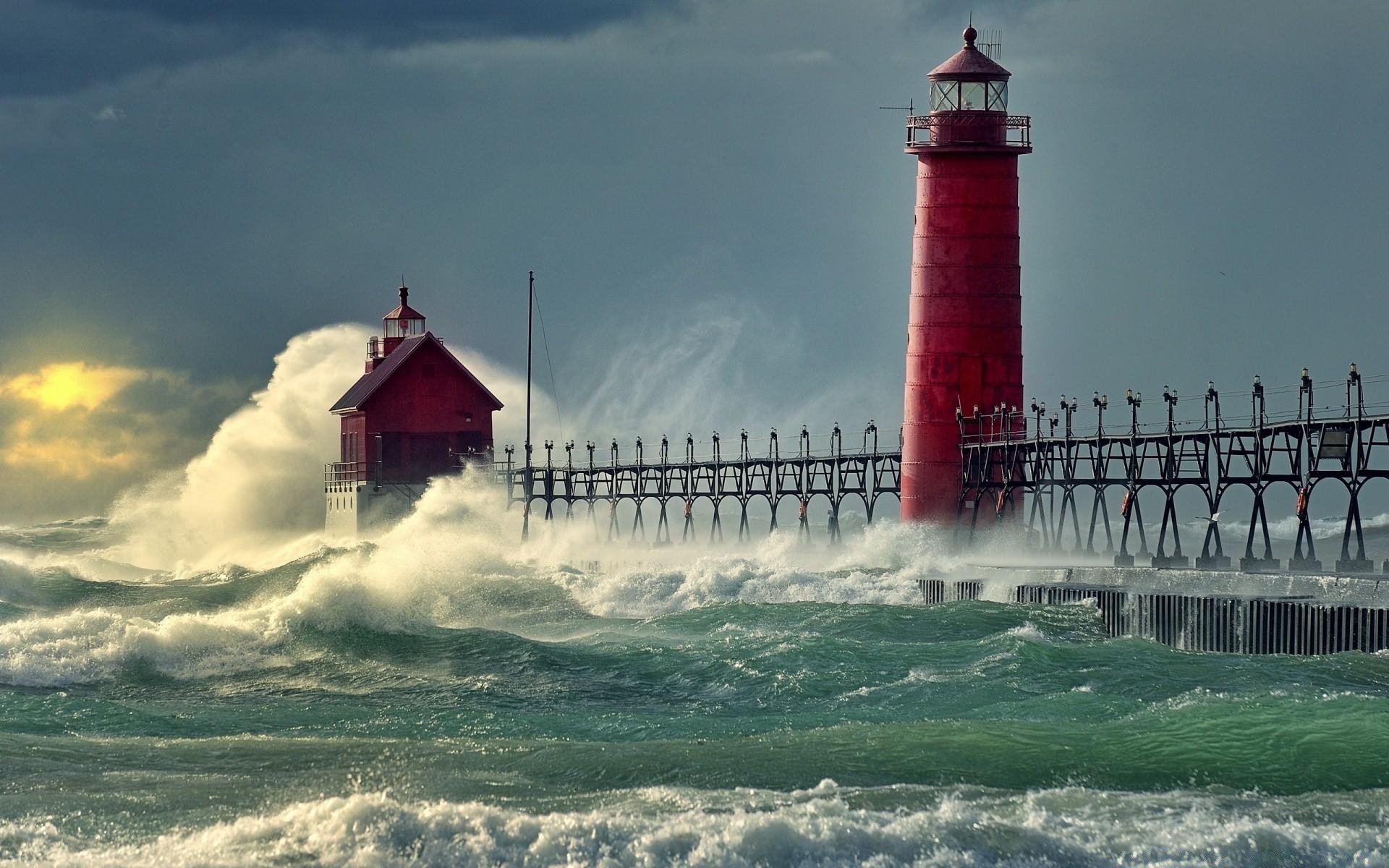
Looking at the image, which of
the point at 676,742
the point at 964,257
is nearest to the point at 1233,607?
the point at 676,742

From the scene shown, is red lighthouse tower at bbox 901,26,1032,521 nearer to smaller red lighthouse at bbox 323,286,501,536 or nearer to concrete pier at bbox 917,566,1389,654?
concrete pier at bbox 917,566,1389,654

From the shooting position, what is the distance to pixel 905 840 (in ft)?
41.7

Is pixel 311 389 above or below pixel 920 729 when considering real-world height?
above

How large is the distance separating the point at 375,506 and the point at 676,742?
135 feet

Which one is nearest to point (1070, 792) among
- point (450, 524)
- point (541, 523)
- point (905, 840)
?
point (905, 840)

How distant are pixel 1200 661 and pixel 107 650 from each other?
13629 millimetres

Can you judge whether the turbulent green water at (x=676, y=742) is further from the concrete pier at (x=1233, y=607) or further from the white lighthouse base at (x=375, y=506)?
the white lighthouse base at (x=375, y=506)

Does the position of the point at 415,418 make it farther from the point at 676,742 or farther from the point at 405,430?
the point at 676,742

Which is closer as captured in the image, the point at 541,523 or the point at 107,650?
the point at 107,650

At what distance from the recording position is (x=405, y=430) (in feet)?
190

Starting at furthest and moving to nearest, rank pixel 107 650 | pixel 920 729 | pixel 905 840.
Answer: pixel 107 650 < pixel 920 729 < pixel 905 840

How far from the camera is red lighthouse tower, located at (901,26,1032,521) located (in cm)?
3875

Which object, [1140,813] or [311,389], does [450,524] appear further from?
[1140,813]

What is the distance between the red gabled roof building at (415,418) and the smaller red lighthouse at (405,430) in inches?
0.9
